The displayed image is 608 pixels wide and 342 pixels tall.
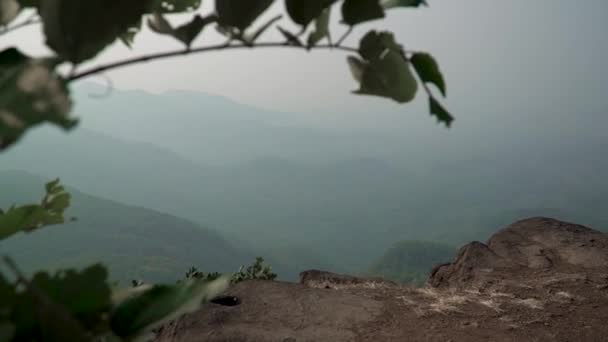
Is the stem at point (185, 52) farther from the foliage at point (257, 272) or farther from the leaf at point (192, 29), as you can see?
the foliage at point (257, 272)

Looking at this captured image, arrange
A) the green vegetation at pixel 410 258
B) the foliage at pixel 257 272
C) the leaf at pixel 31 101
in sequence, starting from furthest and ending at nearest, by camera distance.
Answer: the green vegetation at pixel 410 258, the foliage at pixel 257 272, the leaf at pixel 31 101

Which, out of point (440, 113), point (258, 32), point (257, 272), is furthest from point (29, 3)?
point (257, 272)

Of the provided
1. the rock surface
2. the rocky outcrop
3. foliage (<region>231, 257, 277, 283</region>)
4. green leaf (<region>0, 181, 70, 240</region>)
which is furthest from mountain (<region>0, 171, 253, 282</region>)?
green leaf (<region>0, 181, 70, 240</region>)

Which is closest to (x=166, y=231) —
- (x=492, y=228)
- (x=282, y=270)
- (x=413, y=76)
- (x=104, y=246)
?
(x=104, y=246)

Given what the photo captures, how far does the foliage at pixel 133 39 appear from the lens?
0.31 m

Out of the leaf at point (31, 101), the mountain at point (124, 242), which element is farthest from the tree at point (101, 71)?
the mountain at point (124, 242)

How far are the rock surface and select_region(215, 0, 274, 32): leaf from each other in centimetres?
335

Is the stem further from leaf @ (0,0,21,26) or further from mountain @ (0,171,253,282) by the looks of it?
mountain @ (0,171,253,282)

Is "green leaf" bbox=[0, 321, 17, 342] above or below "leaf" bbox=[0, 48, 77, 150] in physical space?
below

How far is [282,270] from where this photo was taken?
8475cm

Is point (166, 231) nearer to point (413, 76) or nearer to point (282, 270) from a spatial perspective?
point (282, 270)

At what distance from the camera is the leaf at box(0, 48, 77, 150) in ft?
1.01

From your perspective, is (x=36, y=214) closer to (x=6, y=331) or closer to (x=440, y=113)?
(x=6, y=331)

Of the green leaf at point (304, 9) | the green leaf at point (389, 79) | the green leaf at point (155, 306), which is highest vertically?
the green leaf at point (304, 9)
